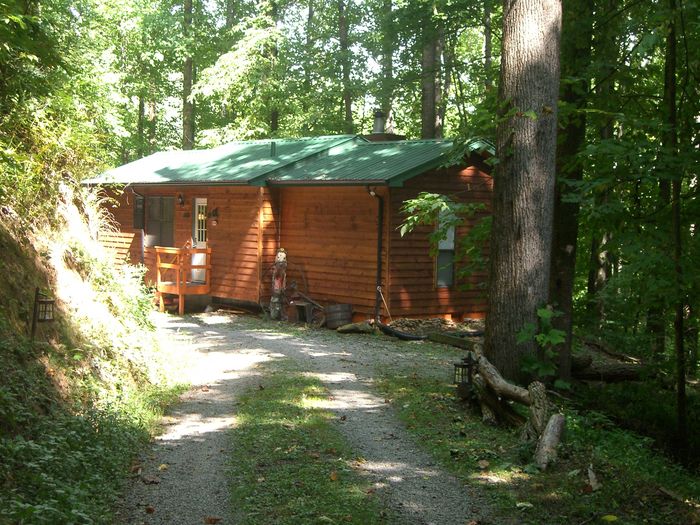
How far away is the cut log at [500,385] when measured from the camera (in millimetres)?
7762

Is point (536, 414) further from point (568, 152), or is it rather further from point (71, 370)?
point (71, 370)

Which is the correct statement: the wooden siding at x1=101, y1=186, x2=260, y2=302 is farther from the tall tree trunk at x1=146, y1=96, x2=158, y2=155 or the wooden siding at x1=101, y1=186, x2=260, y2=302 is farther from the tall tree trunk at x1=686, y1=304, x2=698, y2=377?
the tall tree trunk at x1=146, y1=96, x2=158, y2=155

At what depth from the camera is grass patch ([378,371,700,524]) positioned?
18.4ft

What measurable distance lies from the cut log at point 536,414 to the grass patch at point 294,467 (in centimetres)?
164

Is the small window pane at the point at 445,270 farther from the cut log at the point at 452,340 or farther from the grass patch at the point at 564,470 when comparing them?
the grass patch at the point at 564,470

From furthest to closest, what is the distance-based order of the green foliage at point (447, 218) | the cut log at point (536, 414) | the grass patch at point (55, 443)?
the green foliage at point (447, 218)
the cut log at point (536, 414)
the grass patch at point (55, 443)

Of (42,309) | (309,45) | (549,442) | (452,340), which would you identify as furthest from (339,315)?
(309,45)

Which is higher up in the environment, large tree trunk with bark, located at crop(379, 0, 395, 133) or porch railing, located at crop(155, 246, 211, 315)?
large tree trunk with bark, located at crop(379, 0, 395, 133)

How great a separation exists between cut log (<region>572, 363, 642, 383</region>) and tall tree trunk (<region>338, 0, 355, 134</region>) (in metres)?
19.9

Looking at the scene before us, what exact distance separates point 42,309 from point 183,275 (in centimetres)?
1113

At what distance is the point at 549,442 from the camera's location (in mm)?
6746

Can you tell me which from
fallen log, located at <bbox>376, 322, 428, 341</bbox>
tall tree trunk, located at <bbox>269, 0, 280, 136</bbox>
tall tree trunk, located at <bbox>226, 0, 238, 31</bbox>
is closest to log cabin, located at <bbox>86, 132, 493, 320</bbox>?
fallen log, located at <bbox>376, 322, 428, 341</bbox>

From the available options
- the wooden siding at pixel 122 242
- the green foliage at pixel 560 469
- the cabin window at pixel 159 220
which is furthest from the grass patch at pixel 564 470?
the wooden siding at pixel 122 242

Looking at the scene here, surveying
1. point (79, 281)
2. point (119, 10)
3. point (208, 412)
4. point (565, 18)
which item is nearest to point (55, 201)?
point (79, 281)
